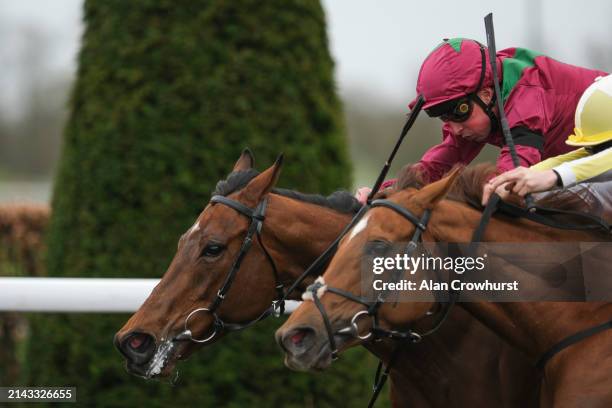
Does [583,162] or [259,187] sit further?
[259,187]

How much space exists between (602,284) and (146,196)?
2.55 m

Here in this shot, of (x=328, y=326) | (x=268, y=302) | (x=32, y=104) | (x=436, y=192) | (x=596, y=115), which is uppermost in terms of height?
(x=596, y=115)

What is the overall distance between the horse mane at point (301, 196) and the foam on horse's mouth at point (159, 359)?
2.06ft

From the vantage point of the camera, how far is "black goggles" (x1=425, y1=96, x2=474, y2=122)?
3170 millimetres

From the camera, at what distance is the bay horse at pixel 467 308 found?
262 centimetres

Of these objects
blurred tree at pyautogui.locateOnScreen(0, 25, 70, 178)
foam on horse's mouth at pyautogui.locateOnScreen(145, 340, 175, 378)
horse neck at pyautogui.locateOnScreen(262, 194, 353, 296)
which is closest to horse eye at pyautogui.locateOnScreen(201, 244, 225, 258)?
horse neck at pyautogui.locateOnScreen(262, 194, 353, 296)

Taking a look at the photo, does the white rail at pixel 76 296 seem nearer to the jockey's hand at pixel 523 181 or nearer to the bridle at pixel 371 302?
the bridle at pixel 371 302

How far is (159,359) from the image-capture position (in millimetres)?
3301

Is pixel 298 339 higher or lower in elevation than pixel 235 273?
higher

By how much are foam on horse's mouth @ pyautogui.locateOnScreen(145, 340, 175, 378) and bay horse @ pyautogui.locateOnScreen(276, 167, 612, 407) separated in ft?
2.71

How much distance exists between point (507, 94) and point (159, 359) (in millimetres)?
1579

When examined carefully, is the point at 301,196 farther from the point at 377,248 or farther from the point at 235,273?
the point at 377,248

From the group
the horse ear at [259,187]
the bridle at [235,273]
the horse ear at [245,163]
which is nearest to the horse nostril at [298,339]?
the bridle at [235,273]

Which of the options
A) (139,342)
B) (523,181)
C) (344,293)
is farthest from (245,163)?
(523,181)
